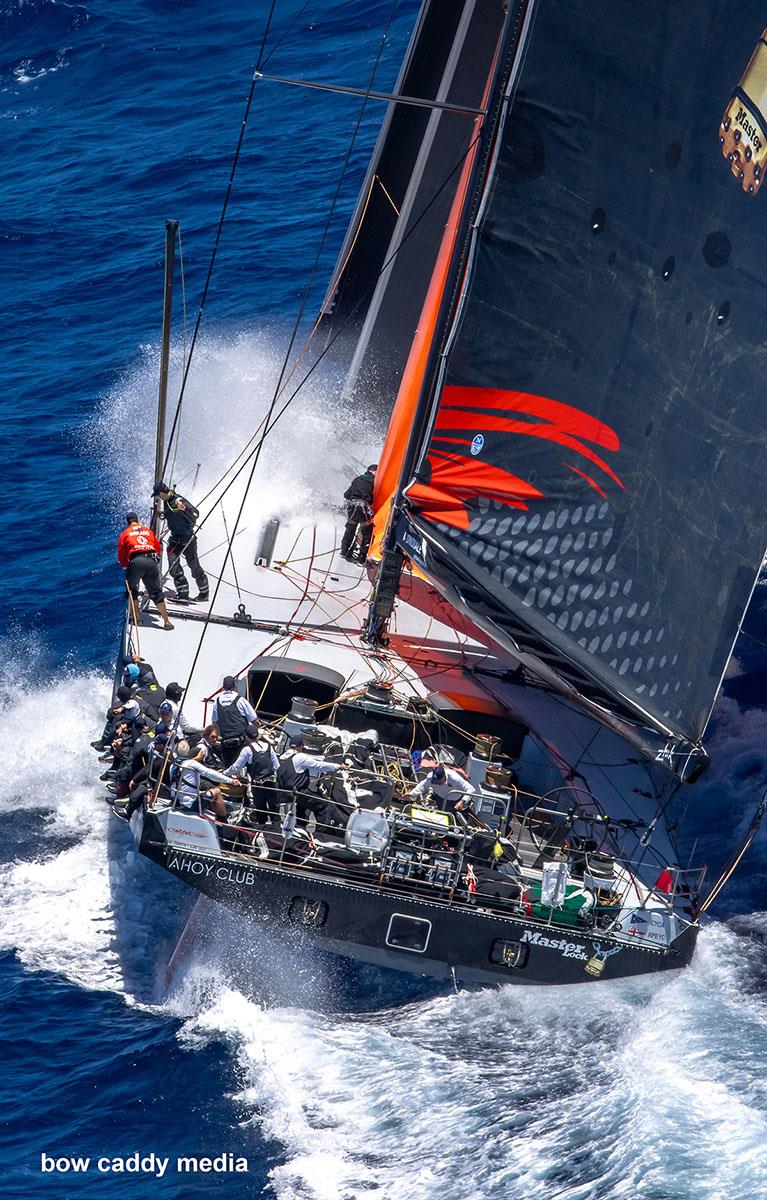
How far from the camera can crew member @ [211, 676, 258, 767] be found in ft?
59.4

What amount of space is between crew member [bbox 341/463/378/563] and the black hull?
608 centimetres

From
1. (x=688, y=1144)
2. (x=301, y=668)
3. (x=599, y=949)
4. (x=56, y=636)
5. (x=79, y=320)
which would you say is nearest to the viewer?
(x=688, y=1144)

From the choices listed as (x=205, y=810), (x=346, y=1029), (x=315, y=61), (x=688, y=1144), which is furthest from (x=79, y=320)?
(x=688, y=1144)

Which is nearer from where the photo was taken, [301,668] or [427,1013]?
[427,1013]

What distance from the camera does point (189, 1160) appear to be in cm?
1546

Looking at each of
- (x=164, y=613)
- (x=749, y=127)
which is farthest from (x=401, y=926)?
(x=749, y=127)

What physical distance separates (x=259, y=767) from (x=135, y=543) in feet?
Answer: 13.9

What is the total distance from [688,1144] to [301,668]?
738cm

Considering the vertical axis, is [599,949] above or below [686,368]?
below

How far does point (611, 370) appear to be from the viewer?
17.5m

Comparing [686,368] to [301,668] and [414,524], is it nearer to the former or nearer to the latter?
[414,524]

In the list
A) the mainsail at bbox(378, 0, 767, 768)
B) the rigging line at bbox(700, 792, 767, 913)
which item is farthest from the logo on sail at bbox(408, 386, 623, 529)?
the rigging line at bbox(700, 792, 767, 913)

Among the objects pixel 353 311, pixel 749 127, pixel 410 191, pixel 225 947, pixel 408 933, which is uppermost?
pixel 410 191

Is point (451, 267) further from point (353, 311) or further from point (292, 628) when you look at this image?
point (353, 311)
